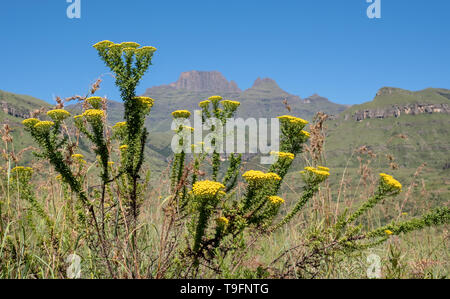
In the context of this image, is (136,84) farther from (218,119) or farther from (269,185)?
(269,185)

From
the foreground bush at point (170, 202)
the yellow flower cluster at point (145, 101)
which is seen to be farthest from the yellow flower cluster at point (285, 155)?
the yellow flower cluster at point (145, 101)

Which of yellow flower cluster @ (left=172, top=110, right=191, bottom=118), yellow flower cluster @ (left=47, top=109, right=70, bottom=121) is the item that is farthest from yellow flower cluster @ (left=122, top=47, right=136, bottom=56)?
yellow flower cluster @ (left=172, top=110, right=191, bottom=118)

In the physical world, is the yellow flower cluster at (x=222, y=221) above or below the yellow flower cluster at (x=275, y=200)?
below

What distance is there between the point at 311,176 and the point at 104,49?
279 centimetres

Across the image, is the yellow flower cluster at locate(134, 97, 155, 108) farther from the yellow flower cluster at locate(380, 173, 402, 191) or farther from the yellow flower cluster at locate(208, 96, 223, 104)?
the yellow flower cluster at locate(380, 173, 402, 191)

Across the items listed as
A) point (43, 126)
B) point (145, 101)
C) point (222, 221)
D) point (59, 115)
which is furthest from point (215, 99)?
point (43, 126)

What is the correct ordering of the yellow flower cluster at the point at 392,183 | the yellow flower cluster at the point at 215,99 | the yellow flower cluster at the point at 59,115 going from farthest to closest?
the yellow flower cluster at the point at 215,99, the yellow flower cluster at the point at 392,183, the yellow flower cluster at the point at 59,115

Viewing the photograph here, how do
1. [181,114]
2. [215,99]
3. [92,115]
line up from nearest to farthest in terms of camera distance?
1. [92,115]
2. [181,114]
3. [215,99]

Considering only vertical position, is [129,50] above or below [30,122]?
above

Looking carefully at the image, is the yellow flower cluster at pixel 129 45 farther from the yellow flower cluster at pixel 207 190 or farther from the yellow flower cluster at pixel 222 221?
the yellow flower cluster at pixel 222 221

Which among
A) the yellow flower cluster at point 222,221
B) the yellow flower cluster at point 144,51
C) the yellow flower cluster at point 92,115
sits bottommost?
the yellow flower cluster at point 222,221

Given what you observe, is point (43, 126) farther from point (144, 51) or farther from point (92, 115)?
point (144, 51)
